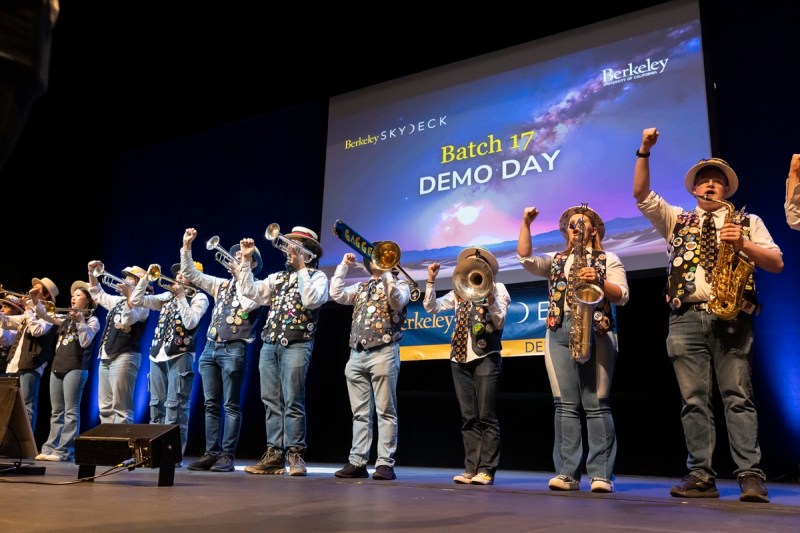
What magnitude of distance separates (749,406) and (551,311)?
109 centimetres

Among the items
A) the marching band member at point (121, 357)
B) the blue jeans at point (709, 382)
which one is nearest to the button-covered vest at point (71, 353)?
the marching band member at point (121, 357)

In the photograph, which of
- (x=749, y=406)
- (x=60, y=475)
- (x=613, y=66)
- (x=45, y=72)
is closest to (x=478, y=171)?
(x=613, y=66)

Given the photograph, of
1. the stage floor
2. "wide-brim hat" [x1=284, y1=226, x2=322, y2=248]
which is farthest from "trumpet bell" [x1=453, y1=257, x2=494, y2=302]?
"wide-brim hat" [x1=284, y1=226, x2=322, y2=248]

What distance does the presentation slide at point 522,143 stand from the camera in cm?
507

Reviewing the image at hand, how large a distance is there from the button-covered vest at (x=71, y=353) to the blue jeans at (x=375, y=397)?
3121 mm

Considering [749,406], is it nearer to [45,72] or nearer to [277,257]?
[45,72]

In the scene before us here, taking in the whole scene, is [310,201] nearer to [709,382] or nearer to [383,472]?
[383,472]

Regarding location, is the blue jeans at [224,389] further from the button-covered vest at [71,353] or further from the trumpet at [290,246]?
the button-covered vest at [71,353]

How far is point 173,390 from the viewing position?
5.37 meters

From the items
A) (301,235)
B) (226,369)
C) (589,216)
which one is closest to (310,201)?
(301,235)

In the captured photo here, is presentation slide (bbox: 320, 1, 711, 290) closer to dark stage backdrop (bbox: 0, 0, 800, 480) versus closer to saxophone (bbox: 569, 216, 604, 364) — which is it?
dark stage backdrop (bbox: 0, 0, 800, 480)

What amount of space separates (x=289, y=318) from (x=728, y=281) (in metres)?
2.77

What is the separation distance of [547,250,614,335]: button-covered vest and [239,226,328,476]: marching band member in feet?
5.35

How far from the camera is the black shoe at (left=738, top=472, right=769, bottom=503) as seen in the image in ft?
9.31
